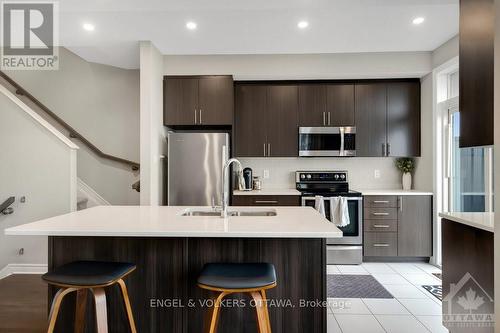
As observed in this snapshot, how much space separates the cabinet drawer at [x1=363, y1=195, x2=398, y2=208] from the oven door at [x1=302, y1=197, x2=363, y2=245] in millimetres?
101

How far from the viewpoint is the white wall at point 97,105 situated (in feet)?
15.3

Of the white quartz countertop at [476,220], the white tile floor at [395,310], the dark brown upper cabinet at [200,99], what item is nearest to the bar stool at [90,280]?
the white tile floor at [395,310]

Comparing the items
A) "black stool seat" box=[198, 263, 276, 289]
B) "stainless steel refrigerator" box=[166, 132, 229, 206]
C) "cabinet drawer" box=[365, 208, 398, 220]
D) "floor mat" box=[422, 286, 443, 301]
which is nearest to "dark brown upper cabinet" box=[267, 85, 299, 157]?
"stainless steel refrigerator" box=[166, 132, 229, 206]

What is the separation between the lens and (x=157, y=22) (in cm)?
319

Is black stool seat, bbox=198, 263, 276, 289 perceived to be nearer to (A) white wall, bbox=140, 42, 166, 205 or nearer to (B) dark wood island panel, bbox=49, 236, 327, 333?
(B) dark wood island panel, bbox=49, 236, 327, 333

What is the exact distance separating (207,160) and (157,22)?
1.61m

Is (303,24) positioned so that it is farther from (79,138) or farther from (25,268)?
(25,268)

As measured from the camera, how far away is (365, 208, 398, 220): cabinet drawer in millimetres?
3957

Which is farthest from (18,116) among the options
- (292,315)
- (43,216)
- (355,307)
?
(355,307)

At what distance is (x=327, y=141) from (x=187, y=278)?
2953 millimetres

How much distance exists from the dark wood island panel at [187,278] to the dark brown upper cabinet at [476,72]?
106 centimetres

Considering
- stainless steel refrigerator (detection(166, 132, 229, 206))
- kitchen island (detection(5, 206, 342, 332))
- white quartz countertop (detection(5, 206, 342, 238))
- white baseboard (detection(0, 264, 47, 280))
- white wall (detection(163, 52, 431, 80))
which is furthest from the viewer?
white wall (detection(163, 52, 431, 80))

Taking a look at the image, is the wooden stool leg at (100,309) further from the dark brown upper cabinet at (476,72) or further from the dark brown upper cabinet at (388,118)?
the dark brown upper cabinet at (388,118)

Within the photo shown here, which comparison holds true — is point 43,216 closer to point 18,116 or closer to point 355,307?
point 18,116
